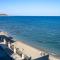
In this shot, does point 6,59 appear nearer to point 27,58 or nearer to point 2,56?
point 2,56

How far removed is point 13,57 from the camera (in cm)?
1986

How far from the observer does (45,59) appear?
20.6 metres

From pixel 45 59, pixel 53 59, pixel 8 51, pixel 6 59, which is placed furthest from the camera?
pixel 53 59

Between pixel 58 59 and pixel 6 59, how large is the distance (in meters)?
14.5

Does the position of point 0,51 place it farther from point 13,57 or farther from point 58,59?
point 58,59

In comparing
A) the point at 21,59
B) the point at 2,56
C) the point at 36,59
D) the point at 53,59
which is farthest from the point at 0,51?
the point at 53,59

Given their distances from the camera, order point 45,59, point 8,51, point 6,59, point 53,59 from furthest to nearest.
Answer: point 53,59
point 8,51
point 45,59
point 6,59

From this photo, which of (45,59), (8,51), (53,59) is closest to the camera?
(45,59)

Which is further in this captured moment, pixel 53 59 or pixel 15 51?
pixel 53 59

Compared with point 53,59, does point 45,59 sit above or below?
above

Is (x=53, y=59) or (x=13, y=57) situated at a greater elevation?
(x=13, y=57)

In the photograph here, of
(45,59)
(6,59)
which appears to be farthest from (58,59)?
(6,59)

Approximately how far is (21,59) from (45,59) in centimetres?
346

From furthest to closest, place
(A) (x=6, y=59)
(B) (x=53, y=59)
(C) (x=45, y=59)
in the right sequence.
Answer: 1. (B) (x=53, y=59)
2. (C) (x=45, y=59)
3. (A) (x=6, y=59)
